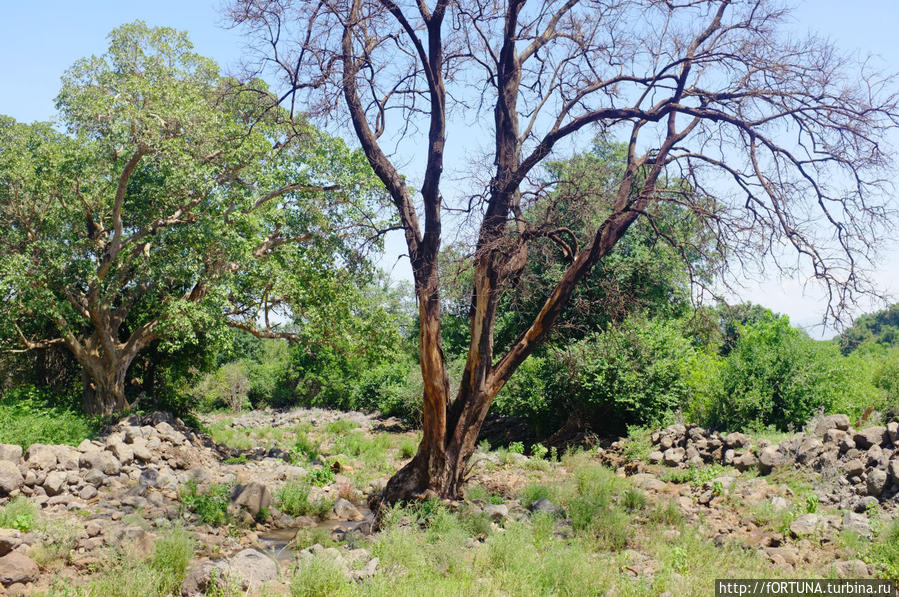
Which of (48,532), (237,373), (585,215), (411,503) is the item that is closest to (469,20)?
(585,215)

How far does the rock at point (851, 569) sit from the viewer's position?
5.53 meters

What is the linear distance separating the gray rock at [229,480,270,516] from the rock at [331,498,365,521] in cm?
99

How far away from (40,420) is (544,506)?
9446mm

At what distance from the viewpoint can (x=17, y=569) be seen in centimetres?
584

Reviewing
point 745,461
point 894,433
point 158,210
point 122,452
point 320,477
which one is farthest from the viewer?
point 158,210

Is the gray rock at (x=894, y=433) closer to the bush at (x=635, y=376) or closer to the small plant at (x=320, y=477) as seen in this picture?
the bush at (x=635, y=376)

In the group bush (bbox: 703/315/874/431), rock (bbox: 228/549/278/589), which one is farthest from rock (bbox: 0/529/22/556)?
bush (bbox: 703/315/874/431)

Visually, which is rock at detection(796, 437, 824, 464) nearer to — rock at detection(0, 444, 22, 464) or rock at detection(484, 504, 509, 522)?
rock at detection(484, 504, 509, 522)

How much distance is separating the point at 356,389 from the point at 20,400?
45.6 ft

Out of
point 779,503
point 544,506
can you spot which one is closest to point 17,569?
point 544,506

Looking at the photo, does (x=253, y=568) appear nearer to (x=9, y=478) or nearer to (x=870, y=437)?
(x=9, y=478)

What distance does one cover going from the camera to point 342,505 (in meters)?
9.80

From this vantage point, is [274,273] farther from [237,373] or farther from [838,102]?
[237,373]

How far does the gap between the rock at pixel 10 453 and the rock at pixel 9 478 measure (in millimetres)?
392
